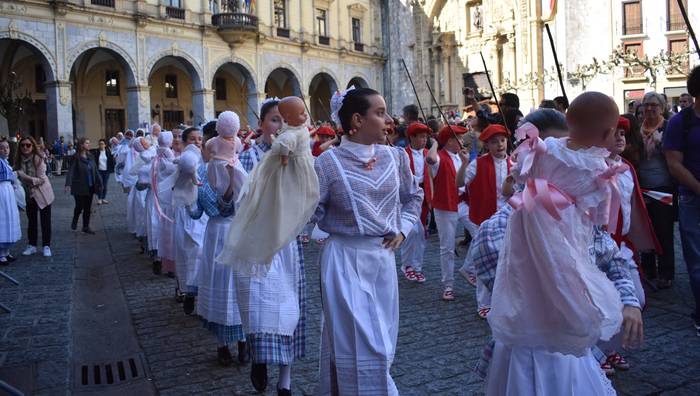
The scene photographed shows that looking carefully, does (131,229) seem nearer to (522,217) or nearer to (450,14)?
(522,217)

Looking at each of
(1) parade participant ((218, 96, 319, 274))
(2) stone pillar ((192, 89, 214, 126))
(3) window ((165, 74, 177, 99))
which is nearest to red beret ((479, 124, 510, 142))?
(1) parade participant ((218, 96, 319, 274))

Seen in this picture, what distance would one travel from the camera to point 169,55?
99.8ft

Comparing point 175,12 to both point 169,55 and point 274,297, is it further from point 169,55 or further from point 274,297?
point 274,297

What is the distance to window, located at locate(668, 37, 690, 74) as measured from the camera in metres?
29.7

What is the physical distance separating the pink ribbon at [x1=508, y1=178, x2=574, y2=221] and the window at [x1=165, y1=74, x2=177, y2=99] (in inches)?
1417

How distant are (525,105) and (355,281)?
3237cm

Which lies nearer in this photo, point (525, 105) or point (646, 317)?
point (646, 317)

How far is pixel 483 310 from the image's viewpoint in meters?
5.90

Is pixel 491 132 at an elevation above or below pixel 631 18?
below

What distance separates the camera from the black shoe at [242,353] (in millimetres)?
4945

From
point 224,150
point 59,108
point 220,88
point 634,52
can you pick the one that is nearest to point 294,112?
point 224,150

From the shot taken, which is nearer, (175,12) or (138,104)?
(138,104)

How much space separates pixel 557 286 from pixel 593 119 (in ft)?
2.02

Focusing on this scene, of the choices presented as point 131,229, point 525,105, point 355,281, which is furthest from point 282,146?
point 525,105
